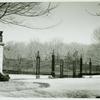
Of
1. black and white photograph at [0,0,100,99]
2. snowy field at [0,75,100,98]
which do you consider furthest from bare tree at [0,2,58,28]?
snowy field at [0,75,100,98]

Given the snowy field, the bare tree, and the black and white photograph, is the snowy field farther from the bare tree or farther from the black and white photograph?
the bare tree

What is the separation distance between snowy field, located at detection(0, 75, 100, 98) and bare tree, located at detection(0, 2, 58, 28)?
0.59 metres

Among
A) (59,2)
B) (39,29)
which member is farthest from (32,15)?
(59,2)

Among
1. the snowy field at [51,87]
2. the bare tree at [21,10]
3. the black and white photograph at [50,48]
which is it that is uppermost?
the bare tree at [21,10]

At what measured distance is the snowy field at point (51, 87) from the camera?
6.40 feet

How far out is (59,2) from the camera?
2.02 metres

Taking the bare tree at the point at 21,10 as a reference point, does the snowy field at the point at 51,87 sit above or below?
below

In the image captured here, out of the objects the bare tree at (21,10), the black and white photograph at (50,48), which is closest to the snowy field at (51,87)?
the black and white photograph at (50,48)

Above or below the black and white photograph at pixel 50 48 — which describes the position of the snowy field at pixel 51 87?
below

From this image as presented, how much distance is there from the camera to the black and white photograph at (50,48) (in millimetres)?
1985

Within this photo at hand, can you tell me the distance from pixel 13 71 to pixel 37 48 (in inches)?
12.8

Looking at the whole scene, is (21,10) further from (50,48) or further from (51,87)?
(51,87)

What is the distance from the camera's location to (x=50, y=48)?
79.7 inches

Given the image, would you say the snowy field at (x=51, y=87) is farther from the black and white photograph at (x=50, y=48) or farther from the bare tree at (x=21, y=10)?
the bare tree at (x=21, y=10)
